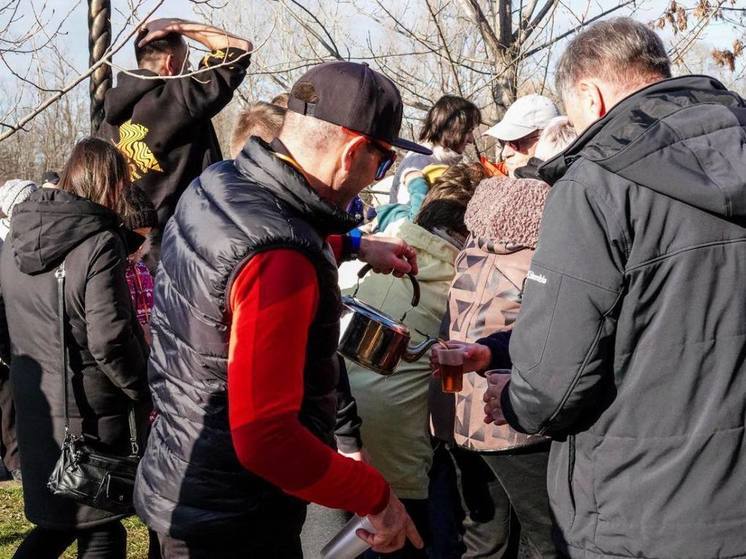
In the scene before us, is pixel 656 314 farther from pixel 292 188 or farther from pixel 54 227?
pixel 54 227

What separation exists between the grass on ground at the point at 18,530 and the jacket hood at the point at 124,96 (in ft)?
7.80

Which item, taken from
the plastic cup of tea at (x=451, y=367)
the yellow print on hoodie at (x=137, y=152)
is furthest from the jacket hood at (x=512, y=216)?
the yellow print on hoodie at (x=137, y=152)

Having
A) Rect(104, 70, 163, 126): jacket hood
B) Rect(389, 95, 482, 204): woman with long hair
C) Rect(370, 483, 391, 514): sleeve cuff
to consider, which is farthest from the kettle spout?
Rect(389, 95, 482, 204): woman with long hair

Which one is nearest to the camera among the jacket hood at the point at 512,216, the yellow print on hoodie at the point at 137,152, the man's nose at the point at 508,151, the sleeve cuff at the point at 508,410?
the sleeve cuff at the point at 508,410

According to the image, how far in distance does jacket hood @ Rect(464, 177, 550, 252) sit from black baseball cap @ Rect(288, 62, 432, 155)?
0.90 meters

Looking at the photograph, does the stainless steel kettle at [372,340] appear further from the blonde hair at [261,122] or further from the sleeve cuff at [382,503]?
the blonde hair at [261,122]

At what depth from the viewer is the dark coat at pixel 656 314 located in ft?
6.41

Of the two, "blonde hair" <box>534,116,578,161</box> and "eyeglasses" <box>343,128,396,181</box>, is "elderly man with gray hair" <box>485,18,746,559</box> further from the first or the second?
"blonde hair" <box>534,116,578,161</box>

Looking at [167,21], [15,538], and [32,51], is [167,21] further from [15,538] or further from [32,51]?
[15,538]

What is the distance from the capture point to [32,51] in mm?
3170

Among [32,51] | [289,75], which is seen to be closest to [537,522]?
[32,51]

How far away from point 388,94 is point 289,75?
525 cm

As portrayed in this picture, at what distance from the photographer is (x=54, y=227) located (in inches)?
131

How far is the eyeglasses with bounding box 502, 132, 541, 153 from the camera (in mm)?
4062
